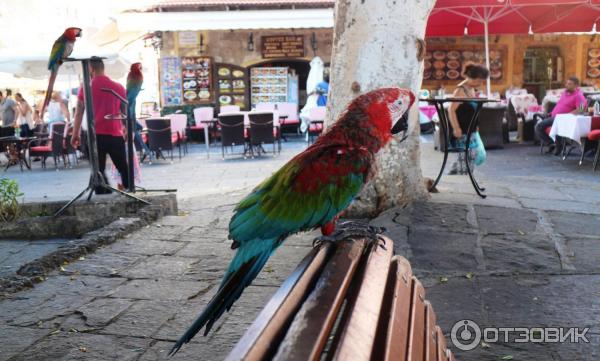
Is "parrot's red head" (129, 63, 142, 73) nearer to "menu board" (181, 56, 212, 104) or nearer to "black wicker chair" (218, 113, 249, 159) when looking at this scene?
"black wicker chair" (218, 113, 249, 159)

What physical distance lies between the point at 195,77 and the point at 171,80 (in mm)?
677

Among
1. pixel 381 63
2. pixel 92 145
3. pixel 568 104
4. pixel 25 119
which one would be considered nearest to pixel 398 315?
pixel 381 63

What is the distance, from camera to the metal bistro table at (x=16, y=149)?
11.3 metres

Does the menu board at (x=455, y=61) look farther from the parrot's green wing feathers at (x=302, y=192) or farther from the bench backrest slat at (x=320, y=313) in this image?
the bench backrest slat at (x=320, y=313)

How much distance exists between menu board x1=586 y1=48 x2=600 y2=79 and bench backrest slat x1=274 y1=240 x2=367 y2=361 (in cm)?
1777

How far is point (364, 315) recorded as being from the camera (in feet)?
3.47

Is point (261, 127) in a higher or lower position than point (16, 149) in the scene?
higher

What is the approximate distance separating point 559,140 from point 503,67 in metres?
7.26

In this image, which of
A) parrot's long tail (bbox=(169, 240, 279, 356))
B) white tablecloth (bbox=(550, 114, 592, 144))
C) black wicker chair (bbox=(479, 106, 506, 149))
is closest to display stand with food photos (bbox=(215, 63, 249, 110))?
black wicker chair (bbox=(479, 106, 506, 149))

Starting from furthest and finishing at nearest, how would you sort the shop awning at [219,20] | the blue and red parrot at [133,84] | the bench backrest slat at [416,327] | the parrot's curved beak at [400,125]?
the shop awning at [219,20] → the blue and red parrot at [133,84] → the parrot's curved beak at [400,125] → the bench backrest slat at [416,327]

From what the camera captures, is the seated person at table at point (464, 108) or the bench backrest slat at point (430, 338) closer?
the bench backrest slat at point (430, 338)

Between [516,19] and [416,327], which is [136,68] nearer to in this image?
[416,327]

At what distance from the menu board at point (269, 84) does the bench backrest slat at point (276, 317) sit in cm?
1468

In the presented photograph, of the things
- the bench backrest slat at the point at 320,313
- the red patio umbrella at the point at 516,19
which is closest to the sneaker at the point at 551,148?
the red patio umbrella at the point at 516,19
